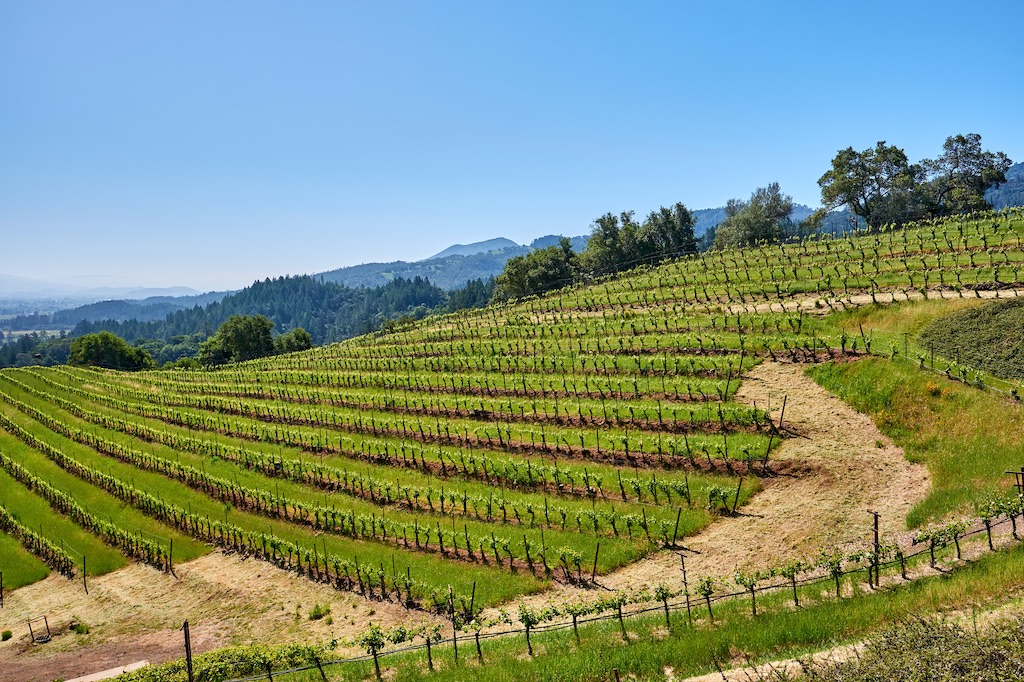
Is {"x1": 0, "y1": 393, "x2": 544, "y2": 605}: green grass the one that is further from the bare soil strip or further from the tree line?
the tree line

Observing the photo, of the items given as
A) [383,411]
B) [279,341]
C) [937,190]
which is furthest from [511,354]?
[279,341]

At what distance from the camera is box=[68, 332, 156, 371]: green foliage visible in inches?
5910

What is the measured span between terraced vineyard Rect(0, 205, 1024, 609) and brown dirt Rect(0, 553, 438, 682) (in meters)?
1.38

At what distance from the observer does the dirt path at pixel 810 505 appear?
26.6 metres

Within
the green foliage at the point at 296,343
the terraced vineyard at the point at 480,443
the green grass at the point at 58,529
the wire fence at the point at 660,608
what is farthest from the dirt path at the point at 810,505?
the green foliage at the point at 296,343

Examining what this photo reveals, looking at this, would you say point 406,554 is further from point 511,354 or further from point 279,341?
point 279,341

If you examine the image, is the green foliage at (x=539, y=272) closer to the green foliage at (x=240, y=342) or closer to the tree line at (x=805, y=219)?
the tree line at (x=805, y=219)

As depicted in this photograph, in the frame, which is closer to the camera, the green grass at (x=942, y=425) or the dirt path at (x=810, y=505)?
the dirt path at (x=810, y=505)

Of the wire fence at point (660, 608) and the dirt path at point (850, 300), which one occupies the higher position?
the dirt path at point (850, 300)

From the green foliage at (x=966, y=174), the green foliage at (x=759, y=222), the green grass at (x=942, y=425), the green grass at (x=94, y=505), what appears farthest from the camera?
the green foliage at (x=759, y=222)

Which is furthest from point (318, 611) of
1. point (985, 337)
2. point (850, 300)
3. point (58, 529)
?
point (850, 300)

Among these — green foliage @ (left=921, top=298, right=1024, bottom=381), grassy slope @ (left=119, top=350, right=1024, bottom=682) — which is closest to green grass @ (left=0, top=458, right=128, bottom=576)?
grassy slope @ (left=119, top=350, right=1024, bottom=682)

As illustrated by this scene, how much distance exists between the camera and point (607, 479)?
35531 mm

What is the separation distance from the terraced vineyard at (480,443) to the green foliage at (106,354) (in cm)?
7724
